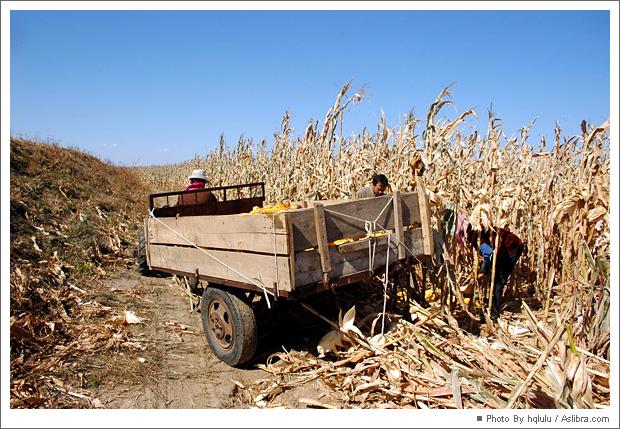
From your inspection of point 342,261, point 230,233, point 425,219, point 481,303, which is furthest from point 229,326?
point 481,303

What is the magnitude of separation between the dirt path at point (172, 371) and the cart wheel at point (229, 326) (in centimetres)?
17

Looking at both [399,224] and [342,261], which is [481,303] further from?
[342,261]

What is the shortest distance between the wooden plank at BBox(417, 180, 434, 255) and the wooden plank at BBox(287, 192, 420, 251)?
0.18ft

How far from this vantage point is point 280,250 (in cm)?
342

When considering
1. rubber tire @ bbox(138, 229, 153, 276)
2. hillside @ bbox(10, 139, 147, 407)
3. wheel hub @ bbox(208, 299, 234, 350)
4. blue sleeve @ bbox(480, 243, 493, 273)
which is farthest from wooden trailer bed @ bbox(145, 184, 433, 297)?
rubber tire @ bbox(138, 229, 153, 276)

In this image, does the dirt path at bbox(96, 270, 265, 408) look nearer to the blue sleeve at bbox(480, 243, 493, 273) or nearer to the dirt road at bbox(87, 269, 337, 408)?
the dirt road at bbox(87, 269, 337, 408)

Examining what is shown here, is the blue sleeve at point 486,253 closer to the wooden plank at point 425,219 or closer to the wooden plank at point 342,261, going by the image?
the wooden plank at point 425,219

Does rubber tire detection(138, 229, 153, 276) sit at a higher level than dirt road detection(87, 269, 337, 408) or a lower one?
higher

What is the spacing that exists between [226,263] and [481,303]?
9.17ft

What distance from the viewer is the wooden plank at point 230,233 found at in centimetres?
348

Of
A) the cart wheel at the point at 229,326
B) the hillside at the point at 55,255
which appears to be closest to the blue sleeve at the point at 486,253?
the cart wheel at the point at 229,326

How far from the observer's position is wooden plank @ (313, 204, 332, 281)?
3.53 m

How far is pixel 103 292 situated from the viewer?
20.9 feet

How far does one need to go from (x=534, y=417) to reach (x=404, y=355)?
1.24m
